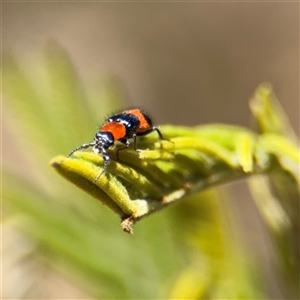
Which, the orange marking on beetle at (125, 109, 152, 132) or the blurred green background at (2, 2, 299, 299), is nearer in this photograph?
the orange marking on beetle at (125, 109, 152, 132)

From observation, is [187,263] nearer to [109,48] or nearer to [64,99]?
[64,99]

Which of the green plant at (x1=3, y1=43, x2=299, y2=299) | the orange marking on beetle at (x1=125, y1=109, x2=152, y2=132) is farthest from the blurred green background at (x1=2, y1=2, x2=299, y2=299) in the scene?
the orange marking on beetle at (x1=125, y1=109, x2=152, y2=132)

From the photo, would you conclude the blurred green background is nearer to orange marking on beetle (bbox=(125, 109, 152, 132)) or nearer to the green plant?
the green plant

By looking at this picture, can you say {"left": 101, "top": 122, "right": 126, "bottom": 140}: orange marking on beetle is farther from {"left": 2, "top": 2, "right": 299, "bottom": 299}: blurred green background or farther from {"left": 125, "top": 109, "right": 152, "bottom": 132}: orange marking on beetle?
{"left": 2, "top": 2, "right": 299, "bottom": 299}: blurred green background

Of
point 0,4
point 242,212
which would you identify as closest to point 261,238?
point 242,212

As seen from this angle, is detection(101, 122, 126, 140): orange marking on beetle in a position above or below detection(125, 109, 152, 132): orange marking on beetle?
above

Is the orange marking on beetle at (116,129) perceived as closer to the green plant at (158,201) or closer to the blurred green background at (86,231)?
the green plant at (158,201)
